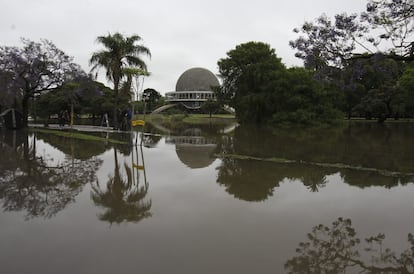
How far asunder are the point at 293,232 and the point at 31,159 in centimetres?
930

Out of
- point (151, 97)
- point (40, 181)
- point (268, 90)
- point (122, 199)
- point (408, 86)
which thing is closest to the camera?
point (122, 199)

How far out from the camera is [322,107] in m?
32.3

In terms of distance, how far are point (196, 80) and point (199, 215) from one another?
79205mm

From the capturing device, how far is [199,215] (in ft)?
18.1

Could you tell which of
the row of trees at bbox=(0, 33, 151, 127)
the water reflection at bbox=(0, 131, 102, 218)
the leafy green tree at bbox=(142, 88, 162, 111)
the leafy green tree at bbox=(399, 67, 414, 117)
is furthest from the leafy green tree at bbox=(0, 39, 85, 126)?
the leafy green tree at bbox=(142, 88, 162, 111)

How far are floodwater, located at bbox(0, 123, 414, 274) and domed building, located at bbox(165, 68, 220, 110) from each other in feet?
229

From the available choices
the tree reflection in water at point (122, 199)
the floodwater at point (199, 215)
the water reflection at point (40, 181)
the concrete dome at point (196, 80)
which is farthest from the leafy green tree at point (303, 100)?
the concrete dome at point (196, 80)

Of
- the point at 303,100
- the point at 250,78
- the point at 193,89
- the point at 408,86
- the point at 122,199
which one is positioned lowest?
the point at 122,199

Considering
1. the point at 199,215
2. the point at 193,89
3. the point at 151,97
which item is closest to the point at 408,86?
the point at 199,215

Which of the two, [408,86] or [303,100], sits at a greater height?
[408,86]

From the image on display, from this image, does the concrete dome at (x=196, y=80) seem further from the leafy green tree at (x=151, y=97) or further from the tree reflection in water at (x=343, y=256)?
the tree reflection in water at (x=343, y=256)

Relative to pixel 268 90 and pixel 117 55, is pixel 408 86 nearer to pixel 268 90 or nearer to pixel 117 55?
pixel 268 90

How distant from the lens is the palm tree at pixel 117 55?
882 inches

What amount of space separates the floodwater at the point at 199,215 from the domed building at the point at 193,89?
69759 mm
